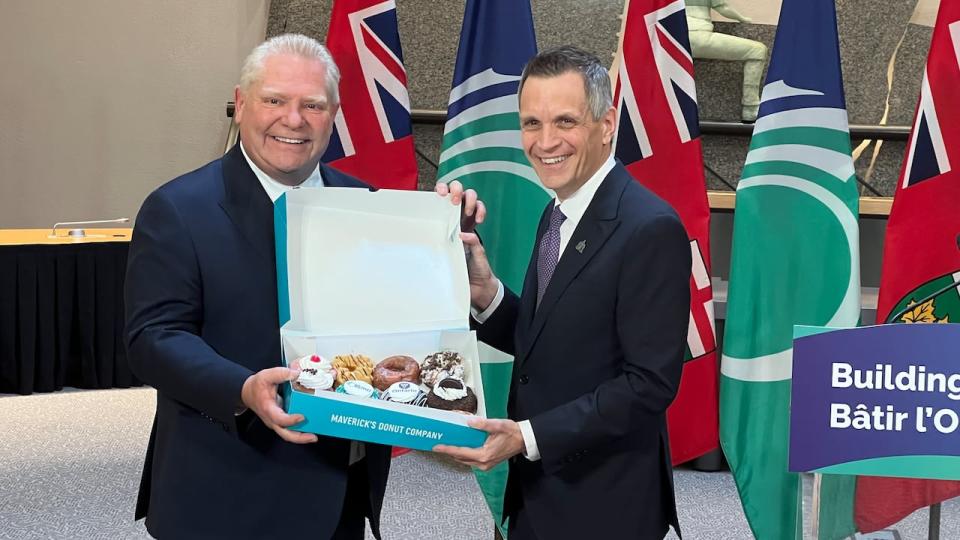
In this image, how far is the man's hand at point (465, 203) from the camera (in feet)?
4.99

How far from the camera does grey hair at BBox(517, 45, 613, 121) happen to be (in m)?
1.48

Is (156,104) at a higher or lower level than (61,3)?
lower

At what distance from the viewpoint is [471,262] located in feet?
5.50

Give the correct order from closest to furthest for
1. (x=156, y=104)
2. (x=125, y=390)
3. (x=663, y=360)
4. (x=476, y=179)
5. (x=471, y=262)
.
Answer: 1. (x=663, y=360)
2. (x=471, y=262)
3. (x=476, y=179)
4. (x=125, y=390)
5. (x=156, y=104)

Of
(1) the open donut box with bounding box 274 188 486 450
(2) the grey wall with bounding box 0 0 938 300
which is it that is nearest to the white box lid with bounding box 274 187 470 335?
(1) the open donut box with bounding box 274 188 486 450

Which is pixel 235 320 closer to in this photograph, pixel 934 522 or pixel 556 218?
pixel 556 218

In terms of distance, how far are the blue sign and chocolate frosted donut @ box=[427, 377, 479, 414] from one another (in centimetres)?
53

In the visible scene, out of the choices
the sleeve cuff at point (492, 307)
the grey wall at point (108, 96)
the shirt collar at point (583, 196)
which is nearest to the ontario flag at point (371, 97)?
the sleeve cuff at point (492, 307)

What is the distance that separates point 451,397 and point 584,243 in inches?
13.3

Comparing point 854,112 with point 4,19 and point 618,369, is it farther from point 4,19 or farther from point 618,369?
point 4,19

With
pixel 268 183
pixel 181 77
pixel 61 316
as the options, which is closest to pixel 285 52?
pixel 268 183

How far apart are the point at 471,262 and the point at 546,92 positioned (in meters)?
0.35

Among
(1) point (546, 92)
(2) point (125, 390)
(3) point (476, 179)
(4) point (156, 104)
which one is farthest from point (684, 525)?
(4) point (156, 104)

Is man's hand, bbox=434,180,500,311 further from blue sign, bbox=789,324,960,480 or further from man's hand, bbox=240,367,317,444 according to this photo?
blue sign, bbox=789,324,960,480
